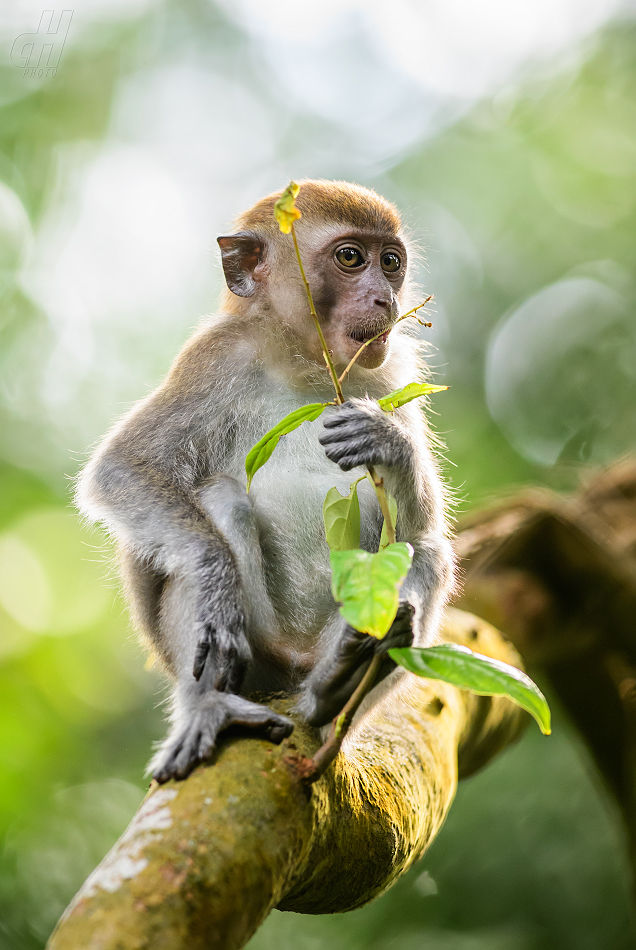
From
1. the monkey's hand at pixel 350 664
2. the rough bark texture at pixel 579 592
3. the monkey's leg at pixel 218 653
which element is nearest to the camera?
the monkey's leg at pixel 218 653

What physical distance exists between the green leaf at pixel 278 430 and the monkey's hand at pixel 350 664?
602 mm

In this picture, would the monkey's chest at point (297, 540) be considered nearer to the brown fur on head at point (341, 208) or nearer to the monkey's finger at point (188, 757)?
the monkey's finger at point (188, 757)

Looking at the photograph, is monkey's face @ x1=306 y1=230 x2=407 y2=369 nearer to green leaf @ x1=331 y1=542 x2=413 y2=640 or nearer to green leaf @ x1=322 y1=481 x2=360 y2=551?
green leaf @ x1=322 y1=481 x2=360 y2=551

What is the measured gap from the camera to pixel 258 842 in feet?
6.53

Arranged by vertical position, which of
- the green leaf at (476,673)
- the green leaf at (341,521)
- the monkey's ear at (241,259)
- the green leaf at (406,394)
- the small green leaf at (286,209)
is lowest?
the green leaf at (476,673)

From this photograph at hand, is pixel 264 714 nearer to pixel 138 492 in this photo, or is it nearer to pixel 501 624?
pixel 138 492

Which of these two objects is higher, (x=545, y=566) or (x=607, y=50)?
(x=607, y=50)

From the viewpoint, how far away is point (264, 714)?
239cm

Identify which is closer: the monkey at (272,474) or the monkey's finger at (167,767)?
the monkey's finger at (167,767)

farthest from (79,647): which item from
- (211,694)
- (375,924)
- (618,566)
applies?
(211,694)

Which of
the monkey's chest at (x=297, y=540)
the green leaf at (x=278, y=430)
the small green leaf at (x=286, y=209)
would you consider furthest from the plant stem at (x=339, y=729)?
the small green leaf at (x=286, y=209)

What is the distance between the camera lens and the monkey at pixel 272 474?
279cm

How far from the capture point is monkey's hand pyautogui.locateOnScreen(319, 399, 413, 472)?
8.85ft

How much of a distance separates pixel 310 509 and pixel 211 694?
1062 millimetres
